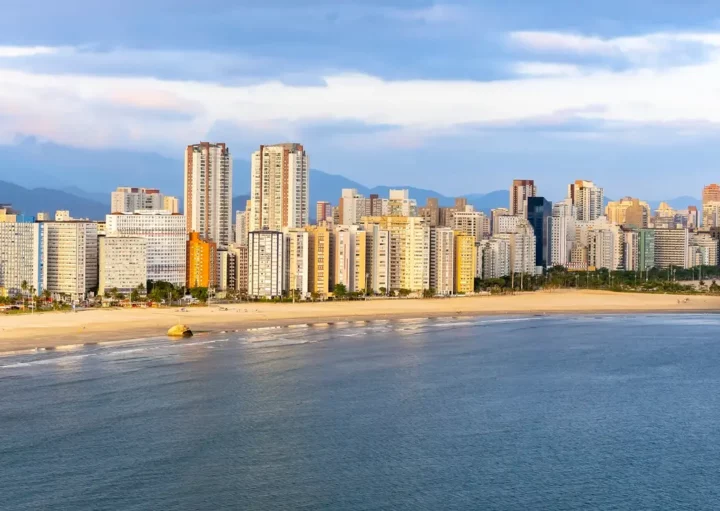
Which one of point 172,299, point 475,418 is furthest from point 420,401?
point 172,299

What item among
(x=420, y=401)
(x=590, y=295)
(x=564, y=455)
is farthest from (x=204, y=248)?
(x=564, y=455)

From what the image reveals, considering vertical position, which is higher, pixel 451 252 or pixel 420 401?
pixel 451 252

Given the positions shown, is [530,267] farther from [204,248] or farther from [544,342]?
[544,342]

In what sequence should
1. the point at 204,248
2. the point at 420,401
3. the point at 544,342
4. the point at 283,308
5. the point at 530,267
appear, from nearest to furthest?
the point at 420,401
the point at 544,342
the point at 283,308
the point at 204,248
the point at 530,267

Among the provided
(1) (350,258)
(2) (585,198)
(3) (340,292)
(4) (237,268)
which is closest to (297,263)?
(3) (340,292)

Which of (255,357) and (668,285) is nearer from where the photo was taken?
(255,357)

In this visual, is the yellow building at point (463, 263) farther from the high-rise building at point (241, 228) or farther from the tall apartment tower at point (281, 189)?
the high-rise building at point (241, 228)

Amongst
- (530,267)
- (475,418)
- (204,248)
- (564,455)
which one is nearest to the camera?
(564,455)

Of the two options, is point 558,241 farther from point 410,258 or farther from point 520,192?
point 410,258
